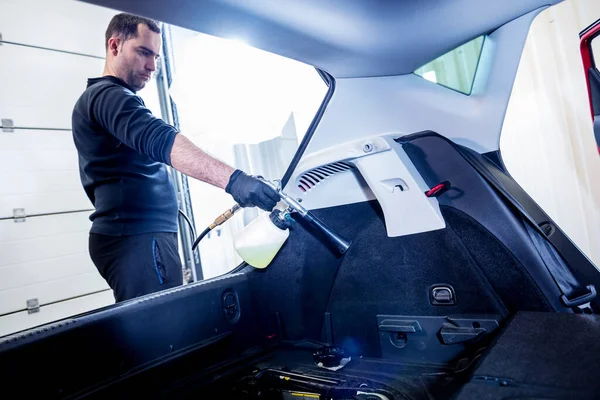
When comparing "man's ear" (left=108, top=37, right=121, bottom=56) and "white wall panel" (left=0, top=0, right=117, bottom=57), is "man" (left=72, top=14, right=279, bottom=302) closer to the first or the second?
"man's ear" (left=108, top=37, right=121, bottom=56)

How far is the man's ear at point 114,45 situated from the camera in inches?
84.8

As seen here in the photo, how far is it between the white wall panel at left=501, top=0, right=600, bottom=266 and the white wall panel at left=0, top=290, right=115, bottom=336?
4652 mm

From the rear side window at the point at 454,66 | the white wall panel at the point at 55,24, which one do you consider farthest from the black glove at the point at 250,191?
Answer: the white wall panel at the point at 55,24

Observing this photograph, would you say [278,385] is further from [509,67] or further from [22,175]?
[22,175]

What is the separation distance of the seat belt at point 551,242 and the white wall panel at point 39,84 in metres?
5.01

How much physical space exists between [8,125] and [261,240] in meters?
4.22

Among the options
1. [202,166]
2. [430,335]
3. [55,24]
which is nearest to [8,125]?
[55,24]

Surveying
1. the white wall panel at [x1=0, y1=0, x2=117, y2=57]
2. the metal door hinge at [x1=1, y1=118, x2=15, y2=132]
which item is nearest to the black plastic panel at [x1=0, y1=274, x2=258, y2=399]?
the metal door hinge at [x1=1, y1=118, x2=15, y2=132]

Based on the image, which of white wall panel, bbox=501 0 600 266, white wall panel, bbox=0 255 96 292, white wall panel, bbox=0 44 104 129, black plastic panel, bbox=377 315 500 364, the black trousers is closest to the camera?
black plastic panel, bbox=377 315 500 364

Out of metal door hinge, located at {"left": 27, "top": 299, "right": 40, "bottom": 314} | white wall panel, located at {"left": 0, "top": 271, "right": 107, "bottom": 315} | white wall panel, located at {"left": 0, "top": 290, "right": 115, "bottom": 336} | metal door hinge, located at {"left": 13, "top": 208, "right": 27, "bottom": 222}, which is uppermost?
metal door hinge, located at {"left": 13, "top": 208, "right": 27, "bottom": 222}

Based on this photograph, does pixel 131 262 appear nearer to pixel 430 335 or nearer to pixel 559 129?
pixel 430 335

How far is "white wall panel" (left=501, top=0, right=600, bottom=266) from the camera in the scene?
6.11 ft

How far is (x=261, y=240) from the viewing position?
1.64m

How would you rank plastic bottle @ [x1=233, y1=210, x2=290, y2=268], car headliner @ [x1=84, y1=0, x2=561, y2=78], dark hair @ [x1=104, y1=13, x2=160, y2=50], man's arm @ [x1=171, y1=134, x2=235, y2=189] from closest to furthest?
car headliner @ [x1=84, y1=0, x2=561, y2=78] → man's arm @ [x1=171, y1=134, x2=235, y2=189] → plastic bottle @ [x1=233, y1=210, x2=290, y2=268] → dark hair @ [x1=104, y1=13, x2=160, y2=50]
